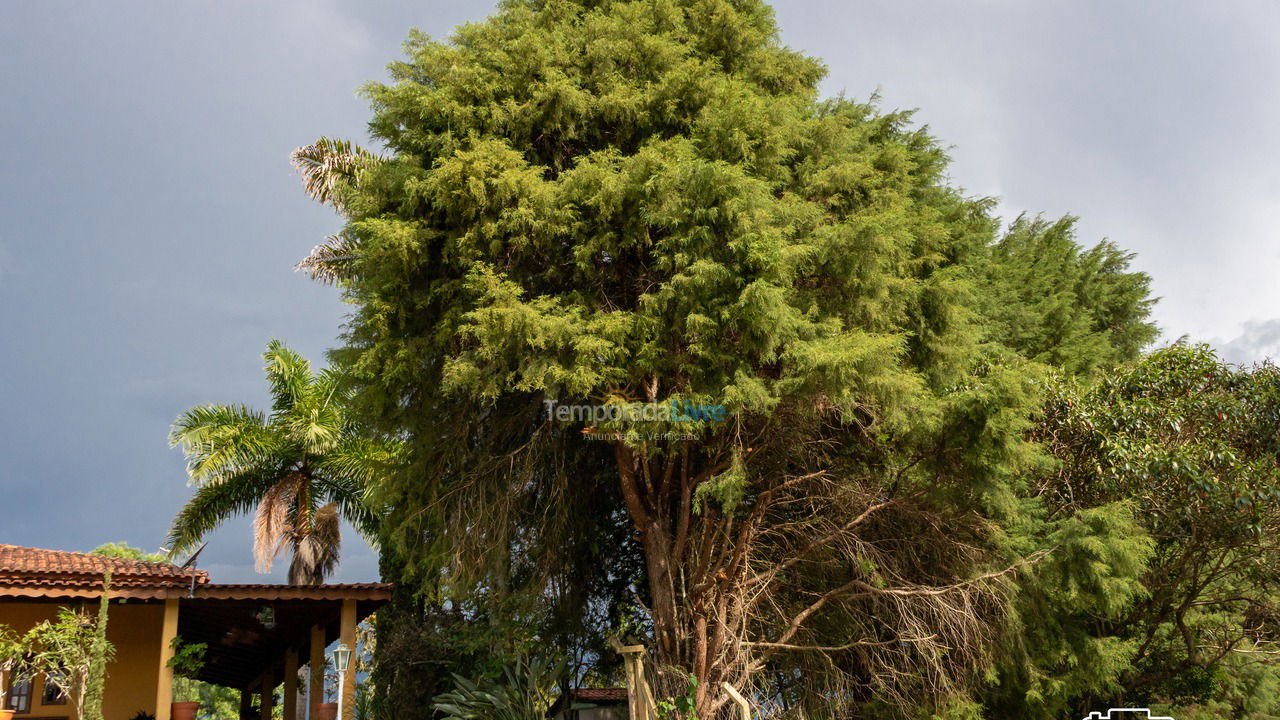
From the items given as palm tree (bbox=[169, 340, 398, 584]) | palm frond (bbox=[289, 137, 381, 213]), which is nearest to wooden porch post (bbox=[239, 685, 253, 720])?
palm tree (bbox=[169, 340, 398, 584])

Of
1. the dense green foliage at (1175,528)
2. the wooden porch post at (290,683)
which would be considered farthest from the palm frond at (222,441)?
the dense green foliage at (1175,528)

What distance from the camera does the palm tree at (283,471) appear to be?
15.2 meters

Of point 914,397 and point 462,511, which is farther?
point 462,511

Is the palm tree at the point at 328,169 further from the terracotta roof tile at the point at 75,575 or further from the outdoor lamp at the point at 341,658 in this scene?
the outdoor lamp at the point at 341,658

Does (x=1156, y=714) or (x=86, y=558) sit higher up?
(x=86, y=558)

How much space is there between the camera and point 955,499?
9.66 metres

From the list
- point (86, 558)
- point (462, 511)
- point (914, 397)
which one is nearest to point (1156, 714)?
point (914, 397)

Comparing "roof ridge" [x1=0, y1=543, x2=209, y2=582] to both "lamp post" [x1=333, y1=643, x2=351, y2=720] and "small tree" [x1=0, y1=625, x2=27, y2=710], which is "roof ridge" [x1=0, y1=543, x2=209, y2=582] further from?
"lamp post" [x1=333, y1=643, x2=351, y2=720]

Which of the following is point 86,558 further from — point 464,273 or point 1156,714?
point 1156,714

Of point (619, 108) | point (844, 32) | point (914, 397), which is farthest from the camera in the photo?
point (844, 32)

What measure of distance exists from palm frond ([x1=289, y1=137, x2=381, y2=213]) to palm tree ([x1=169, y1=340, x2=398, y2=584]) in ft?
11.3

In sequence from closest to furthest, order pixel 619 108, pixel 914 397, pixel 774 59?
pixel 914 397
pixel 619 108
pixel 774 59

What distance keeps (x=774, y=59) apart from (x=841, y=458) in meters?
5.63

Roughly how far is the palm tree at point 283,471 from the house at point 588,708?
5572mm
